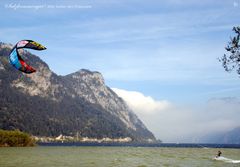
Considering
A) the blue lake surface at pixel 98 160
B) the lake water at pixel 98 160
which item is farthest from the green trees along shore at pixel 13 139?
the lake water at pixel 98 160

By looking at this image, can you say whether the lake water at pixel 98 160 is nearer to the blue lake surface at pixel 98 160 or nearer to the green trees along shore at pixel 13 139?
Answer: the blue lake surface at pixel 98 160

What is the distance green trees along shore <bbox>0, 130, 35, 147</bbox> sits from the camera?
169 meters

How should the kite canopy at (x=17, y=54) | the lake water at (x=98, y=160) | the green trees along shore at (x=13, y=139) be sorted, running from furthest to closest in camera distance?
the green trees along shore at (x=13, y=139) → the lake water at (x=98, y=160) → the kite canopy at (x=17, y=54)

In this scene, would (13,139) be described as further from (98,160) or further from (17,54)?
(17,54)

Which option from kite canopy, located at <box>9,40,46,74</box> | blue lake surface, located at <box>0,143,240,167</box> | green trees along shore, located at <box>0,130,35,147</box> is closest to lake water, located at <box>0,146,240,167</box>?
blue lake surface, located at <box>0,143,240,167</box>

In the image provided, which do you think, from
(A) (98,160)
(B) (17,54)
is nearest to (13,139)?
(A) (98,160)

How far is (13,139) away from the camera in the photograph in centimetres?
17125

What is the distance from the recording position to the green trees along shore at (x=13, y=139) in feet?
554

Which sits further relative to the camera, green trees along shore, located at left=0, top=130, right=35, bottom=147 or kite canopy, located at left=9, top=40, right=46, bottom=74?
green trees along shore, located at left=0, top=130, right=35, bottom=147

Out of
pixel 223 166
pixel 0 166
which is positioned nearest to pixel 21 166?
pixel 0 166

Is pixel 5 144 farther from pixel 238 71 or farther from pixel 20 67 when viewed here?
pixel 238 71

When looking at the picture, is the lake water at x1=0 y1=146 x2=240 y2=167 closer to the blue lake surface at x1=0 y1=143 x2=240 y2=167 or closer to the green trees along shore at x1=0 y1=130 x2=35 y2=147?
the blue lake surface at x1=0 y1=143 x2=240 y2=167

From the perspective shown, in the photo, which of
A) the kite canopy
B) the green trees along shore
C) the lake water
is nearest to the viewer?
the kite canopy

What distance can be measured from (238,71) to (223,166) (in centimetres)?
3789
